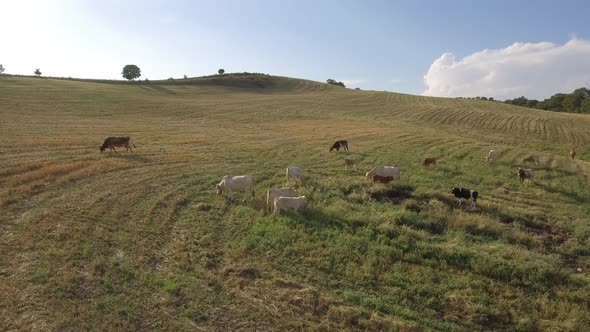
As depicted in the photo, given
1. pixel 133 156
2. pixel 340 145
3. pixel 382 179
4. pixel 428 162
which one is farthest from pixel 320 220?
pixel 340 145

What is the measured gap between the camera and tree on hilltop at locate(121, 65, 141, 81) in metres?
117

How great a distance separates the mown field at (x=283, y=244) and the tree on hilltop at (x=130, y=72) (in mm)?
96586

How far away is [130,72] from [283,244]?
11797 centimetres

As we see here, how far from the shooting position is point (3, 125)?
34.1 m

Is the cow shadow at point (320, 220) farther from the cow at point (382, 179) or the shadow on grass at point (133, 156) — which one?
the shadow on grass at point (133, 156)

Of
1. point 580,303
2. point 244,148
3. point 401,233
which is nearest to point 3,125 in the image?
point 244,148

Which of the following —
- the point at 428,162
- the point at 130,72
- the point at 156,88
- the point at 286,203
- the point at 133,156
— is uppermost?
the point at 130,72

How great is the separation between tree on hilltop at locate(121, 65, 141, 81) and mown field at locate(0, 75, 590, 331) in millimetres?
96586

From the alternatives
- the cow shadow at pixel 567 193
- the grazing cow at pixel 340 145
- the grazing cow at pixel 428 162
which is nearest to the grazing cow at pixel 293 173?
the grazing cow at pixel 428 162

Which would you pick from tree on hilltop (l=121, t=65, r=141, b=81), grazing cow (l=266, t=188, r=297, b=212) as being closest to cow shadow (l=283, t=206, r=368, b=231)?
grazing cow (l=266, t=188, r=297, b=212)

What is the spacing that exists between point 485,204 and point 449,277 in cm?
718

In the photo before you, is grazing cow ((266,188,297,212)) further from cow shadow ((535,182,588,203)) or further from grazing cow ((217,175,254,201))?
cow shadow ((535,182,588,203))

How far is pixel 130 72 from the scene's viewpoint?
117 meters

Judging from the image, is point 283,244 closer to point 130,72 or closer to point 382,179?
point 382,179
